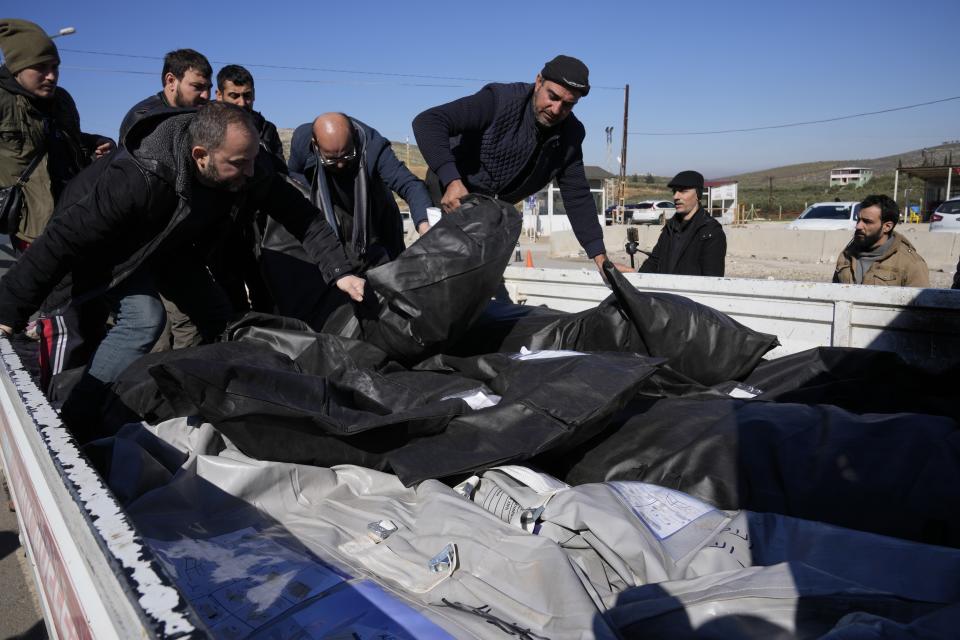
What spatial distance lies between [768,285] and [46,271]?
9.88ft

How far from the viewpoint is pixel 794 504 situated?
1901mm

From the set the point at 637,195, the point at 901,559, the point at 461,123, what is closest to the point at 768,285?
the point at 461,123

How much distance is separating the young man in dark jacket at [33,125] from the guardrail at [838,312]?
3080mm

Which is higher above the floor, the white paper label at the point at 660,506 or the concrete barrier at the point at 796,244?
the concrete barrier at the point at 796,244

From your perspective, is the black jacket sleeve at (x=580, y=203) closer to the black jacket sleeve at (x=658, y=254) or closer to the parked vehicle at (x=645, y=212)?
the black jacket sleeve at (x=658, y=254)

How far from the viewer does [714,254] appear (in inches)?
191

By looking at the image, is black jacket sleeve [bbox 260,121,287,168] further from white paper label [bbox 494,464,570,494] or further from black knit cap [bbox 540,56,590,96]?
white paper label [bbox 494,464,570,494]

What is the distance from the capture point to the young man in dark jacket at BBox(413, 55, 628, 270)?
→ 3.23m

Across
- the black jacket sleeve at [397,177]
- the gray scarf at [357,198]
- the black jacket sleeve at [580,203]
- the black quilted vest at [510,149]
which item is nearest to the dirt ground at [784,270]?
the black jacket sleeve at [580,203]

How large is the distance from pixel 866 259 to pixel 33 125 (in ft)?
15.9

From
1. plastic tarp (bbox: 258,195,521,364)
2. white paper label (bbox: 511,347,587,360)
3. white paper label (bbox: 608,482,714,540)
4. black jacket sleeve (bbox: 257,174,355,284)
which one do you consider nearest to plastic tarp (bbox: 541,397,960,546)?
white paper label (bbox: 608,482,714,540)

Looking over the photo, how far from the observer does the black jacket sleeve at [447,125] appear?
Result: 10.6ft

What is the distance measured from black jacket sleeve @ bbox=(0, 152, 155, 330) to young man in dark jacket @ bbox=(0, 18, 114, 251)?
5.02 ft

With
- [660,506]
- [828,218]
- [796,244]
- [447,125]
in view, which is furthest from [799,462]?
[828,218]
